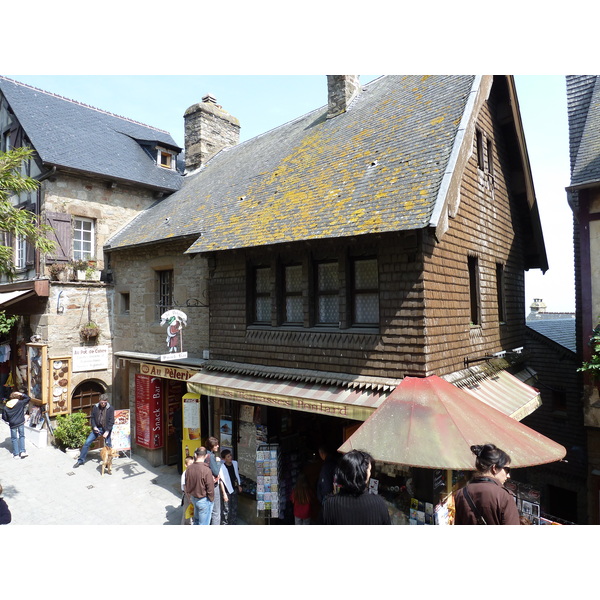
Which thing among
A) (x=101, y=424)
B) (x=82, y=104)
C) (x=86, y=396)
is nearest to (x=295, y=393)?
(x=101, y=424)

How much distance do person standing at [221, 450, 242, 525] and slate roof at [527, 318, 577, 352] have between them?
988 centimetres

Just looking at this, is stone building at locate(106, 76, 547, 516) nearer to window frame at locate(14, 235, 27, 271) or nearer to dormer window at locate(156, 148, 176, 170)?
window frame at locate(14, 235, 27, 271)

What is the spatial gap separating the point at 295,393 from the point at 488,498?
3955 mm

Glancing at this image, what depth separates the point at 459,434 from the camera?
5461 millimetres

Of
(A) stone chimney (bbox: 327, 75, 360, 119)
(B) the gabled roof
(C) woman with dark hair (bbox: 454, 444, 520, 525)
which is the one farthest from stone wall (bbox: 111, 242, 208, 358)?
(C) woman with dark hair (bbox: 454, 444, 520, 525)

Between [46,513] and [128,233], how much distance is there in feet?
25.2

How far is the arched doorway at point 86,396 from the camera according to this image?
1274cm

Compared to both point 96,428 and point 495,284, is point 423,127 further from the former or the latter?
point 96,428

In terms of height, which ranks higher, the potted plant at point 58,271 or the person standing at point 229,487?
the potted plant at point 58,271

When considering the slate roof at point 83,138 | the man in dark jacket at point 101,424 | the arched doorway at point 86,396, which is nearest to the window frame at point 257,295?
the man in dark jacket at point 101,424

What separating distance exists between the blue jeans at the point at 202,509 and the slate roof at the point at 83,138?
997cm

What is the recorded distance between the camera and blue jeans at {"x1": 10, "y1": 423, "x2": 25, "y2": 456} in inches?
425

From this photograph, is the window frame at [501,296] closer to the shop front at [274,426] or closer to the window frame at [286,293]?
the shop front at [274,426]

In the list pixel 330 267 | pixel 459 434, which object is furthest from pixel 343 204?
pixel 459 434
